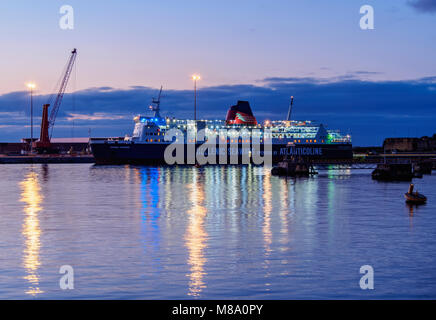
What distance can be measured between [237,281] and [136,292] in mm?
2940

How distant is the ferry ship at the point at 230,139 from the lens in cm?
12075

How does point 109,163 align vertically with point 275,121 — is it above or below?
below

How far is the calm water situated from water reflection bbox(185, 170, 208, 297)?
0.15 feet

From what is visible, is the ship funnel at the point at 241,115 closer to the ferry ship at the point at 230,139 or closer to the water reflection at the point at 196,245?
the ferry ship at the point at 230,139

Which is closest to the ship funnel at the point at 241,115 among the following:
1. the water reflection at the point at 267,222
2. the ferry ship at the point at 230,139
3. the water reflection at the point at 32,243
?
the ferry ship at the point at 230,139

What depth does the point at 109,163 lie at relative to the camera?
12456 centimetres

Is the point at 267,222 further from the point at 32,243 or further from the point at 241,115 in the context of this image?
the point at 241,115

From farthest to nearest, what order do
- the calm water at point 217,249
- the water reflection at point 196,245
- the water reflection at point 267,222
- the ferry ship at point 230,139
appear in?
1. the ferry ship at point 230,139
2. the water reflection at point 267,222
3. the water reflection at point 196,245
4. the calm water at point 217,249

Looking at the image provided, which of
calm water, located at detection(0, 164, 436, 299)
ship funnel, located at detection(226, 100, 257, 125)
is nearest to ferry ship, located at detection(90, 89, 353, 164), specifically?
ship funnel, located at detection(226, 100, 257, 125)

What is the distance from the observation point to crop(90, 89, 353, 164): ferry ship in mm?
120750

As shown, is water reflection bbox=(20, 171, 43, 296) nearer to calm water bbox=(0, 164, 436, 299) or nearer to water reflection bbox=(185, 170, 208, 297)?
calm water bbox=(0, 164, 436, 299)

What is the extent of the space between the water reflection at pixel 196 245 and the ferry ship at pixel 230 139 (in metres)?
81.7

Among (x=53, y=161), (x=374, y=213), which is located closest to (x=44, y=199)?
(x=374, y=213)
